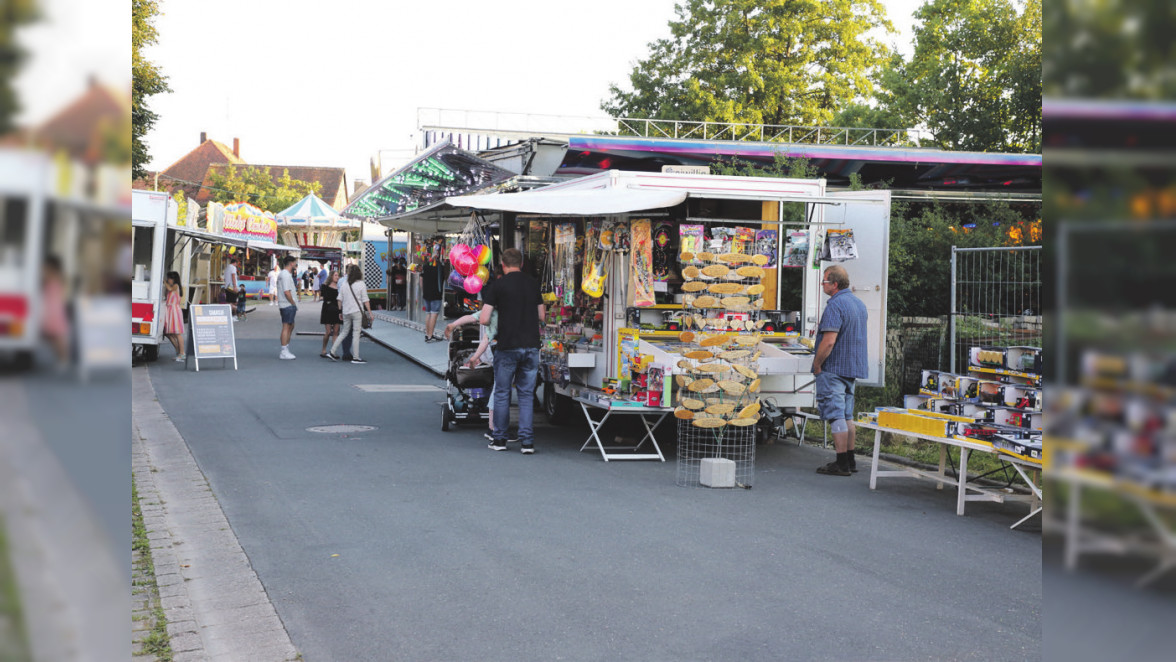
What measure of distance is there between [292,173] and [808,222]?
98.9 m

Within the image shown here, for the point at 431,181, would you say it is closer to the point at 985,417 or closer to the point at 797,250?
the point at 797,250

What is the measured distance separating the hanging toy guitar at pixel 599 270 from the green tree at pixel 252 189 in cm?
6298

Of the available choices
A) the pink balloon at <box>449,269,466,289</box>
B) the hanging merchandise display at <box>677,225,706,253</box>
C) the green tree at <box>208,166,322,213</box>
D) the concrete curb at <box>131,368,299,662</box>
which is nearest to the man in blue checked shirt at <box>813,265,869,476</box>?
the hanging merchandise display at <box>677,225,706,253</box>

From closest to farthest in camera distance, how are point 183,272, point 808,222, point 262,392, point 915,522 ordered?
point 915,522, point 808,222, point 262,392, point 183,272

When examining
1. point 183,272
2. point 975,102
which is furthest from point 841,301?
point 975,102

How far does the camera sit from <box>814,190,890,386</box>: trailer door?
11.7m

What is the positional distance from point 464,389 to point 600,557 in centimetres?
567

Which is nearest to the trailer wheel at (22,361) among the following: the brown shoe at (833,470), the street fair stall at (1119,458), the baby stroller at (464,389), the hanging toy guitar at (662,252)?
the street fair stall at (1119,458)

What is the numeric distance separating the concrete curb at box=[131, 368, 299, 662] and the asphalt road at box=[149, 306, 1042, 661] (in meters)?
0.12

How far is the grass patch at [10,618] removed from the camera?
932mm

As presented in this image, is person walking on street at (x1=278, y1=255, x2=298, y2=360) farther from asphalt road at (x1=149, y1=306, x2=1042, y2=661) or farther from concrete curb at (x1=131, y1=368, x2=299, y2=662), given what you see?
concrete curb at (x1=131, y1=368, x2=299, y2=662)

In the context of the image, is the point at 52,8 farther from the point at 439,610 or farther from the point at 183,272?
the point at 183,272

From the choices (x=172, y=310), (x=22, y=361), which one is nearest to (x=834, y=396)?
(x=22, y=361)

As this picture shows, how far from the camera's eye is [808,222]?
11.0 m
